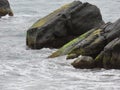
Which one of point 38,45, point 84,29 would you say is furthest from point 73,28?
point 38,45

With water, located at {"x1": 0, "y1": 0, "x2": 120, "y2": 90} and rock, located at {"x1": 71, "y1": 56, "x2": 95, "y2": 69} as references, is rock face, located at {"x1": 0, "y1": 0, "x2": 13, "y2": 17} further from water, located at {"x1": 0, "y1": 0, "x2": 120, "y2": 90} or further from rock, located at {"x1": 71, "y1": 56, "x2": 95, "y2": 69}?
rock, located at {"x1": 71, "y1": 56, "x2": 95, "y2": 69}

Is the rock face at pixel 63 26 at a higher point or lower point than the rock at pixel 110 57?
lower

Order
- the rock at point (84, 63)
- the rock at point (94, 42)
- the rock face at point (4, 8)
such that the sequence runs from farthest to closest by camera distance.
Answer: the rock face at point (4, 8) < the rock at point (94, 42) < the rock at point (84, 63)

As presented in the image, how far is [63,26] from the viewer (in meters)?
26.9

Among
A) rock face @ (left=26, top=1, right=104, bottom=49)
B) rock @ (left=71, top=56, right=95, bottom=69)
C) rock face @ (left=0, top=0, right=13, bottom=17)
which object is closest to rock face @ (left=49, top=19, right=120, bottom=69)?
rock @ (left=71, top=56, right=95, bottom=69)

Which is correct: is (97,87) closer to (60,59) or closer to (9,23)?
(60,59)

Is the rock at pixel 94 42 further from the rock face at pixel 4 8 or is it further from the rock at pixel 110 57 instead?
the rock face at pixel 4 8

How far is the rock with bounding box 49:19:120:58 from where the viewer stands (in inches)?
830

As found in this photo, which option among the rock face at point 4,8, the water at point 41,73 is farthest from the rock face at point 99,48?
the rock face at point 4,8

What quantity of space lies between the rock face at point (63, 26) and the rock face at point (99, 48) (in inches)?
128

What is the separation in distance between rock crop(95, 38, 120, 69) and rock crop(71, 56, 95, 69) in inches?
11.7

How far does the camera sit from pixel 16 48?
87.9 feet

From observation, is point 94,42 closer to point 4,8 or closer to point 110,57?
point 110,57

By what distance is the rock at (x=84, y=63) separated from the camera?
64.9 ft
